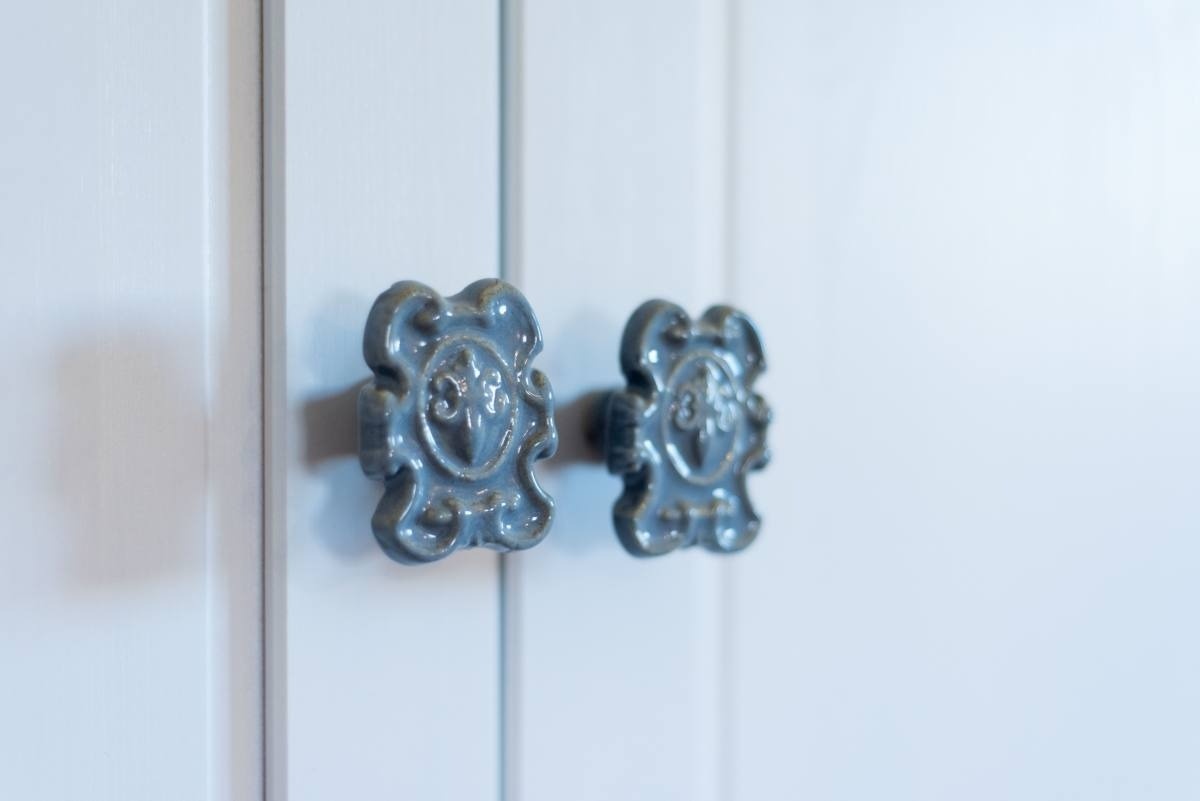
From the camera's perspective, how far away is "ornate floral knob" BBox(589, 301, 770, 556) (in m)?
0.35

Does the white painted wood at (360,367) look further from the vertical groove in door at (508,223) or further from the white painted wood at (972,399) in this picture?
the white painted wood at (972,399)

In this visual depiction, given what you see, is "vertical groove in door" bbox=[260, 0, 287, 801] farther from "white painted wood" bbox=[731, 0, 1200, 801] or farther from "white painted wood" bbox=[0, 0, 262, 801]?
"white painted wood" bbox=[731, 0, 1200, 801]

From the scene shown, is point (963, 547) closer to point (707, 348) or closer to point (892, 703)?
point (892, 703)

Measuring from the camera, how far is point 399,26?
1.08 ft

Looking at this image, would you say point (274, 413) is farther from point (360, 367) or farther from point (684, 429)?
point (684, 429)

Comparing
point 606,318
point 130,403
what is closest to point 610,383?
point 606,318

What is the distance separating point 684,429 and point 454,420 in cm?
9

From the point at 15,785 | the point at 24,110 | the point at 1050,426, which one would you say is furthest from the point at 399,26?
the point at 1050,426

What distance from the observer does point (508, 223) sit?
352 mm

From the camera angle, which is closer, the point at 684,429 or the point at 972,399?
the point at 684,429

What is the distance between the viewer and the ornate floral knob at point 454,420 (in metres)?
0.30

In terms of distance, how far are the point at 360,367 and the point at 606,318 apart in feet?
0.30

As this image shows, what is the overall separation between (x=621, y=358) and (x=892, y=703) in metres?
0.20

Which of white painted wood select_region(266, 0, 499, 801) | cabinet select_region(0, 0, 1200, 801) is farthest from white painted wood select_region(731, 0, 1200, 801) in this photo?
white painted wood select_region(266, 0, 499, 801)
